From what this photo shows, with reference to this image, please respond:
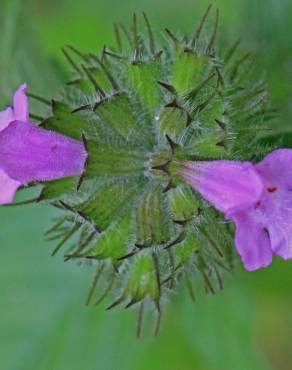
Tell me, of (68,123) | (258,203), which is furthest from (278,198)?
(68,123)

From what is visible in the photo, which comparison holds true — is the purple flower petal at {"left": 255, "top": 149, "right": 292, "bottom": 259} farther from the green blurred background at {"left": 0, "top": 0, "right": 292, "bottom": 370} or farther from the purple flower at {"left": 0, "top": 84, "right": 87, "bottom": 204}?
the green blurred background at {"left": 0, "top": 0, "right": 292, "bottom": 370}

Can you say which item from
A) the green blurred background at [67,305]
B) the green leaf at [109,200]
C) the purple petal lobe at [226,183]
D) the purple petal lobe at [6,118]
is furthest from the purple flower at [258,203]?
the green blurred background at [67,305]

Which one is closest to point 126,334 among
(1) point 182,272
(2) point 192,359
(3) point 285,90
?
(2) point 192,359

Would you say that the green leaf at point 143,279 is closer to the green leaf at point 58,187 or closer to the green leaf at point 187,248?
the green leaf at point 187,248

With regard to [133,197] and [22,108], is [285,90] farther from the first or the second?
[22,108]

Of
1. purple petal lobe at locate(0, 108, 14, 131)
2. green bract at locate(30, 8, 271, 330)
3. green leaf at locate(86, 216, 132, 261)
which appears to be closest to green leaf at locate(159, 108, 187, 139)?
green bract at locate(30, 8, 271, 330)

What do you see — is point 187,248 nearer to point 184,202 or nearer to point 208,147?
point 184,202
